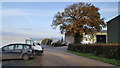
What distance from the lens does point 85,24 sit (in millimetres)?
38719

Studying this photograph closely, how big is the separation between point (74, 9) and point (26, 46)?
24.2m

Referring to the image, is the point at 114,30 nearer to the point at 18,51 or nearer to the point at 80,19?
the point at 80,19

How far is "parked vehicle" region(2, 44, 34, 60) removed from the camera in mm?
16078

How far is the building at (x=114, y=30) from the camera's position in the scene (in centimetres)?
2920

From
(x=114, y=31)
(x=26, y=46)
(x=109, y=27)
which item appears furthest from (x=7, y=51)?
(x=109, y=27)

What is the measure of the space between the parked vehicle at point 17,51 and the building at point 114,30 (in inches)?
648

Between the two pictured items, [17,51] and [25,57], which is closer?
[17,51]

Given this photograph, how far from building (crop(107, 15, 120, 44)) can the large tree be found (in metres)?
5.01

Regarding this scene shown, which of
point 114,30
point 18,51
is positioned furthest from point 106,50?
point 114,30

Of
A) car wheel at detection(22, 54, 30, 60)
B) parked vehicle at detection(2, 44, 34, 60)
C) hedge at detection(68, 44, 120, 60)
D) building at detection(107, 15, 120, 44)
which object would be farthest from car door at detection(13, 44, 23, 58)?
building at detection(107, 15, 120, 44)

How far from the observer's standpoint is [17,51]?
53.3 feet

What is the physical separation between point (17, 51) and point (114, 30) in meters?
20.2

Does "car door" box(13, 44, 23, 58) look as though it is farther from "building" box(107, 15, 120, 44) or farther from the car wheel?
"building" box(107, 15, 120, 44)

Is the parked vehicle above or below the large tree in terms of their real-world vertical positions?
below
